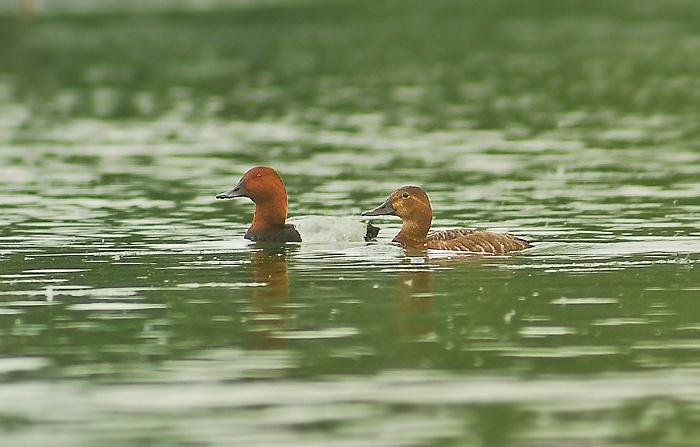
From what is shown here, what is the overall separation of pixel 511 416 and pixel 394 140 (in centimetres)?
2139

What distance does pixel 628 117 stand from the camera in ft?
118

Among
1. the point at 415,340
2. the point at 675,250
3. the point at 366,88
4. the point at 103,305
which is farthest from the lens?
the point at 366,88

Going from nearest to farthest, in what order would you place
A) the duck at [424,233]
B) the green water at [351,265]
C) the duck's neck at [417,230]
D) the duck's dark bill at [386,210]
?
the green water at [351,265] < the duck at [424,233] < the duck's neck at [417,230] < the duck's dark bill at [386,210]

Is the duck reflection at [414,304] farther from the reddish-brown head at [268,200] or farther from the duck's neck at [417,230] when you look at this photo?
the reddish-brown head at [268,200]

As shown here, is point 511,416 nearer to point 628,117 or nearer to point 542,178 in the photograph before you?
point 542,178

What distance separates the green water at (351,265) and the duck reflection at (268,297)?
46 millimetres

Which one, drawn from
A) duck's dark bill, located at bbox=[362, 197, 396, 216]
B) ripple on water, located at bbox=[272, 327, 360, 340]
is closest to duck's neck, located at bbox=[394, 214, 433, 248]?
duck's dark bill, located at bbox=[362, 197, 396, 216]

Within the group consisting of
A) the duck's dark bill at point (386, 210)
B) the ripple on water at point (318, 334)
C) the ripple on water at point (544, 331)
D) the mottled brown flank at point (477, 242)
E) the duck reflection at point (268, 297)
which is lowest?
the ripple on water at point (544, 331)

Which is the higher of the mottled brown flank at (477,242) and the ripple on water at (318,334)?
the mottled brown flank at (477,242)

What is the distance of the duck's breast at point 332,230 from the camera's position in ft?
65.5

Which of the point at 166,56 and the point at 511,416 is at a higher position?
the point at 166,56

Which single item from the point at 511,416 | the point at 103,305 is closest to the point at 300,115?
the point at 103,305

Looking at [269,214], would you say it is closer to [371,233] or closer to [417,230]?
[371,233]

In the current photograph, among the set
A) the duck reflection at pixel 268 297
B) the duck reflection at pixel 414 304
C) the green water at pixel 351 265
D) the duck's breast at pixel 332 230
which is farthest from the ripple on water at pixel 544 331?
the duck's breast at pixel 332 230
